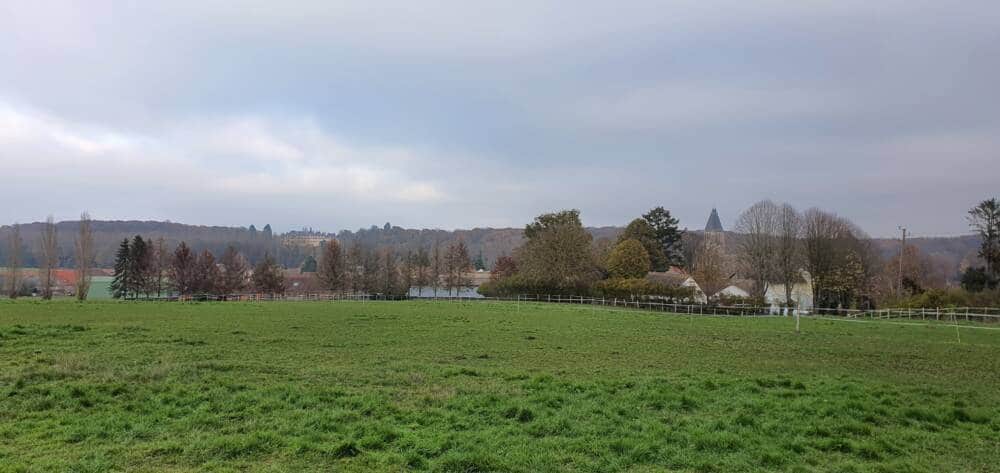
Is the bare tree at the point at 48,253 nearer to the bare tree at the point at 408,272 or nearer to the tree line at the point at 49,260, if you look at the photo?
the tree line at the point at 49,260

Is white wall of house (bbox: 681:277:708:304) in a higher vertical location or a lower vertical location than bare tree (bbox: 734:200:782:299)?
lower

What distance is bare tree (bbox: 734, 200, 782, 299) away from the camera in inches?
2336

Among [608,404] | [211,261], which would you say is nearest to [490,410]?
[608,404]

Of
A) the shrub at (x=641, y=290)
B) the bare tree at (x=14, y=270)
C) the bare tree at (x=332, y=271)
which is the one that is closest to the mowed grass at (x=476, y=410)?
the shrub at (x=641, y=290)

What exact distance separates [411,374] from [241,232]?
652ft

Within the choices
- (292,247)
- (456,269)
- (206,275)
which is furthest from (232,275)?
(292,247)

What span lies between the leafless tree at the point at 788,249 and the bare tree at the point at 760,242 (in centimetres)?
31

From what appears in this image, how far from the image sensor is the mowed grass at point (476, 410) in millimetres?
6496

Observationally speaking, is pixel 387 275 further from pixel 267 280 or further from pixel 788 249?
pixel 788 249

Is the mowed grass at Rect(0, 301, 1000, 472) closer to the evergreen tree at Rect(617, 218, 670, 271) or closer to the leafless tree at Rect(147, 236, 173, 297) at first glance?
the evergreen tree at Rect(617, 218, 670, 271)

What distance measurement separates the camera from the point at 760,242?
197 ft

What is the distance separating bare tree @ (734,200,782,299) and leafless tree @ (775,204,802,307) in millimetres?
311

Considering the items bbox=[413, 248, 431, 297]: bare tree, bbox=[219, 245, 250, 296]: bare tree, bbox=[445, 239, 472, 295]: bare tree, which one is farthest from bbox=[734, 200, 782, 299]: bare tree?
bbox=[219, 245, 250, 296]: bare tree

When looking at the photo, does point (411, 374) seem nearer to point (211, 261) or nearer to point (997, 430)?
point (997, 430)
